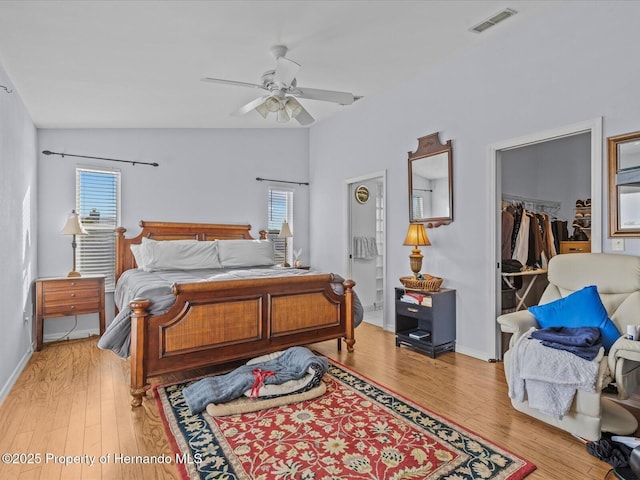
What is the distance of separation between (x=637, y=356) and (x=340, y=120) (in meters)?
4.54

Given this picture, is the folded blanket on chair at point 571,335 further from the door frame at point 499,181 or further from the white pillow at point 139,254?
the white pillow at point 139,254

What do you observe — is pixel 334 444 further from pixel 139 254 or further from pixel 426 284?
pixel 139 254

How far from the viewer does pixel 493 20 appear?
120 inches

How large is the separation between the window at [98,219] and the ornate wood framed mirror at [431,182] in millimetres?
3693

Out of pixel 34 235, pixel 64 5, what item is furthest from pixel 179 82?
pixel 34 235

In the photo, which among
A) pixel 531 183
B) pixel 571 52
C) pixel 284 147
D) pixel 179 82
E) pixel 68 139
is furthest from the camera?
pixel 284 147

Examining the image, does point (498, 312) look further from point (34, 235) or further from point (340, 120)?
point (34, 235)

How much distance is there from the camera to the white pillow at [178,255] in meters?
4.23

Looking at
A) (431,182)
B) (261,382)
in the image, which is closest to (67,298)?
(261,382)

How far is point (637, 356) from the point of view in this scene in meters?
1.95

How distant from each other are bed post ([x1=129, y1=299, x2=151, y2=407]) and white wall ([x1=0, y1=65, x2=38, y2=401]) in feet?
3.20

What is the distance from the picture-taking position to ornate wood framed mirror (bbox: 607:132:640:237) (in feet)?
8.29

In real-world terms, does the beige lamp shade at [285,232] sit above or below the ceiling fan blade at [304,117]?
below

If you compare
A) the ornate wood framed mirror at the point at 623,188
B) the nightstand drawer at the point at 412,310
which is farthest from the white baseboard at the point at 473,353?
the ornate wood framed mirror at the point at 623,188
